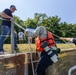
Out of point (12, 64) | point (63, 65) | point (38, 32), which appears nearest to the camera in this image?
point (38, 32)

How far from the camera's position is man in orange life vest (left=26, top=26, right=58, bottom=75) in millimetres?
6719

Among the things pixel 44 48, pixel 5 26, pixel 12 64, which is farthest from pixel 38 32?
pixel 5 26

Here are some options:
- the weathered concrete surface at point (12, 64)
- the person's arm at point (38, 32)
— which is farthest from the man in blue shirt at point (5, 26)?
the person's arm at point (38, 32)

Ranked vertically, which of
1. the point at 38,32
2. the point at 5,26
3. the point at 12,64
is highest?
the point at 5,26

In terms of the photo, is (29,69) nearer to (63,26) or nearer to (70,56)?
(70,56)

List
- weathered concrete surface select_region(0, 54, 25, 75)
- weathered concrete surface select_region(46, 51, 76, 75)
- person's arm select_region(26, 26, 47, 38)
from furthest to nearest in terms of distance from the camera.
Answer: weathered concrete surface select_region(46, 51, 76, 75) → weathered concrete surface select_region(0, 54, 25, 75) → person's arm select_region(26, 26, 47, 38)

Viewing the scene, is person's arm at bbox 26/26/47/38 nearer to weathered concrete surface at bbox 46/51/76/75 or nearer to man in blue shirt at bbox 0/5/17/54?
weathered concrete surface at bbox 46/51/76/75

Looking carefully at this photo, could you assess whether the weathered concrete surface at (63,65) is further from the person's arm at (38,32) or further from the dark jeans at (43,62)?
the person's arm at (38,32)

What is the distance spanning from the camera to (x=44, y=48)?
673 centimetres

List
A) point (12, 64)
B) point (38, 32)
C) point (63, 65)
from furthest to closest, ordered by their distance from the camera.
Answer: point (63, 65) < point (12, 64) < point (38, 32)

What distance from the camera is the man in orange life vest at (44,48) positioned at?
6.72m

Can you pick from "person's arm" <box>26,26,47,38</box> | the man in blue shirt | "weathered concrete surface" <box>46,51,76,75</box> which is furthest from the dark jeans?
the man in blue shirt

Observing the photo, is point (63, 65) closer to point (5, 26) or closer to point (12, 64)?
point (12, 64)

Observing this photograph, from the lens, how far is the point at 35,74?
7.04 metres
